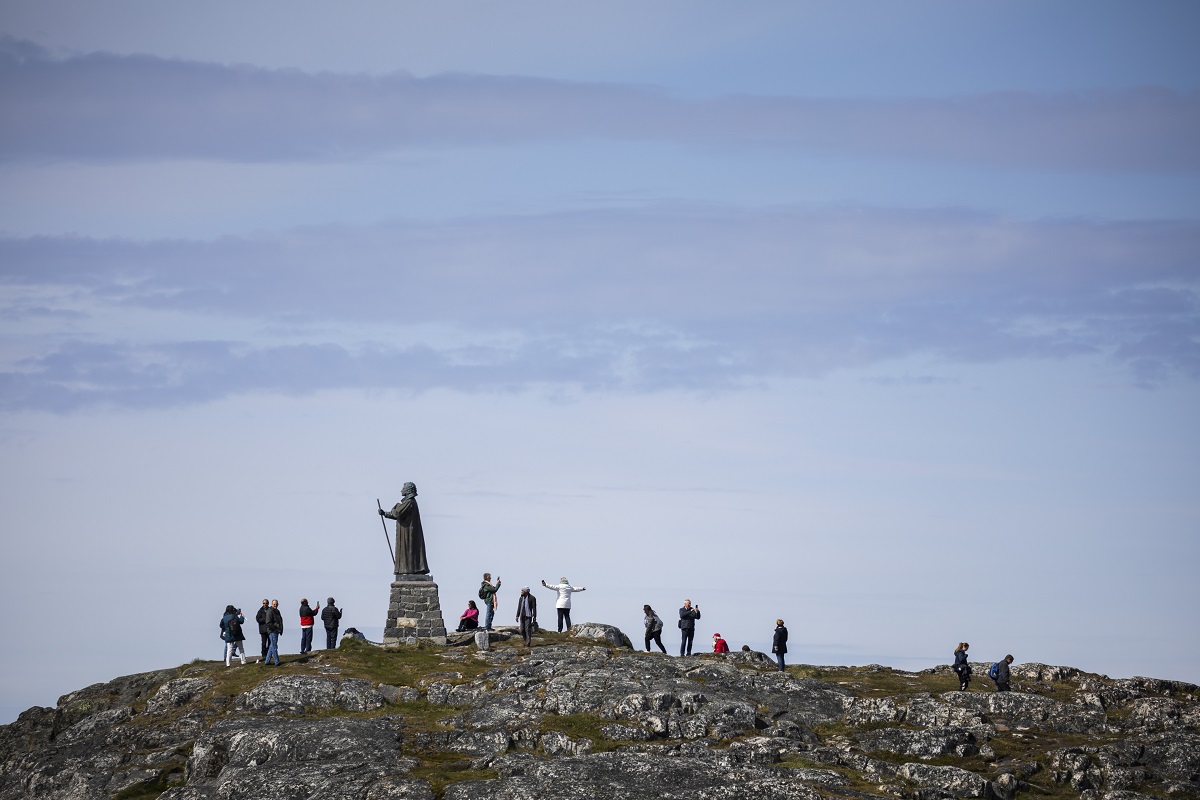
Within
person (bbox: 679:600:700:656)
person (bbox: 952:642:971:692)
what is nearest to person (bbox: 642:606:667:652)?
person (bbox: 679:600:700:656)

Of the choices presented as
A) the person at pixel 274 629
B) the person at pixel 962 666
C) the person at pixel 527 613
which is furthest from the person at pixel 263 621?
the person at pixel 962 666

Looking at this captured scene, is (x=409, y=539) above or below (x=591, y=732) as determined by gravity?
above

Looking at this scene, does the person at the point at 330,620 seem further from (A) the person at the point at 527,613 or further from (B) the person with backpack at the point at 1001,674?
(B) the person with backpack at the point at 1001,674

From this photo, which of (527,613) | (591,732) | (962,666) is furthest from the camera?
(527,613)

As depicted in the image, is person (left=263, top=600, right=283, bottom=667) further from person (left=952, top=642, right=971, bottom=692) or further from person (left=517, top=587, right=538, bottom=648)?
person (left=952, top=642, right=971, bottom=692)

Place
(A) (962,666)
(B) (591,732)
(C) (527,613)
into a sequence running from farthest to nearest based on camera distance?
(C) (527,613) → (A) (962,666) → (B) (591,732)

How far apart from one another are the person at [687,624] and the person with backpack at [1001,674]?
14.0m

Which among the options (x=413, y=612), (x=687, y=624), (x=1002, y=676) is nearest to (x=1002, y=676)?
(x=1002, y=676)

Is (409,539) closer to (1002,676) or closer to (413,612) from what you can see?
(413,612)

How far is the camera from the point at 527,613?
222ft

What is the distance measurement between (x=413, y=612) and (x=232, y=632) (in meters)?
8.66

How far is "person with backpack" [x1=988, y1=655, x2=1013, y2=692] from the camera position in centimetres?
6103

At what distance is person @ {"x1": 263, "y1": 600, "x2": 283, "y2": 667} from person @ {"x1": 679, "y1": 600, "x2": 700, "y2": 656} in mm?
18580

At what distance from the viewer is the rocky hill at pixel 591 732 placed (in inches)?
2062
